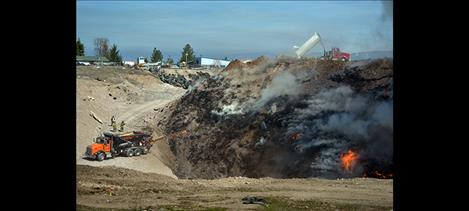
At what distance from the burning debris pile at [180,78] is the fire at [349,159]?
187 inches

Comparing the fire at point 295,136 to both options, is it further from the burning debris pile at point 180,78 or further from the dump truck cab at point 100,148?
the dump truck cab at point 100,148

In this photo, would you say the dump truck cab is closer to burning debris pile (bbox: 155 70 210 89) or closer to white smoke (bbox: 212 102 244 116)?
white smoke (bbox: 212 102 244 116)

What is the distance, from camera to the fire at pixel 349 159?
10.6 metres

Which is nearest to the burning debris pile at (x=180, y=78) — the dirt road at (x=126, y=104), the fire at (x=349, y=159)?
the dirt road at (x=126, y=104)

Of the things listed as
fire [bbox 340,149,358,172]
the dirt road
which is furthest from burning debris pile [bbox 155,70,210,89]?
fire [bbox 340,149,358,172]

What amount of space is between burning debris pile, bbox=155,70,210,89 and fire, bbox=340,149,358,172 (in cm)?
476

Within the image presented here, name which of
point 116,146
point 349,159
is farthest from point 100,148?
point 349,159

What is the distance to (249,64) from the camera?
13.4 meters

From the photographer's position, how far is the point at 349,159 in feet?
35.1
